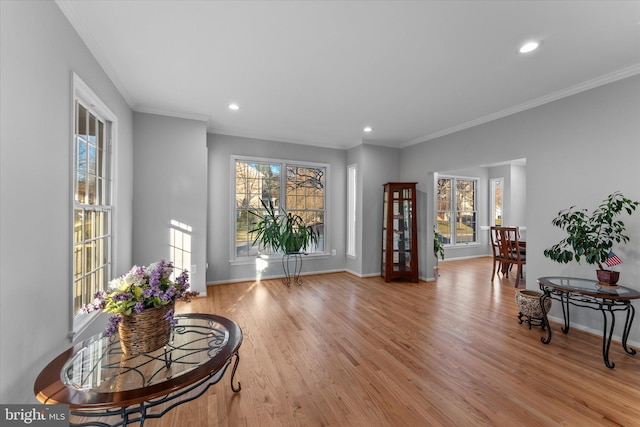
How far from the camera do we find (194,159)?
13.3 ft

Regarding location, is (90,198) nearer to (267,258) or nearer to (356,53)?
(356,53)

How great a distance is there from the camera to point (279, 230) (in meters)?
4.89

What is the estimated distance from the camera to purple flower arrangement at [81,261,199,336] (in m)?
1.39

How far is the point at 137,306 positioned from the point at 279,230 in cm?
351

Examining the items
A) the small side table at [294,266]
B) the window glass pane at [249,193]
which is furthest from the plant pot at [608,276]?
the window glass pane at [249,193]

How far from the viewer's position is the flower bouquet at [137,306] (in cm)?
140

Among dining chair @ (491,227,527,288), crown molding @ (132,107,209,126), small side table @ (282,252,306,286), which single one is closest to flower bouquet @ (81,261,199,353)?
crown molding @ (132,107,209,126)

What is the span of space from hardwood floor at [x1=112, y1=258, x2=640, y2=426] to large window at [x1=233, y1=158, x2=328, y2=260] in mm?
1533

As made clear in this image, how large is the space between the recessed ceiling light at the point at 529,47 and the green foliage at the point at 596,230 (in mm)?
1604

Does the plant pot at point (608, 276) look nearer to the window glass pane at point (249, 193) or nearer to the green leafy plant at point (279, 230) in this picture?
the green leafy plant at point (279, 230)

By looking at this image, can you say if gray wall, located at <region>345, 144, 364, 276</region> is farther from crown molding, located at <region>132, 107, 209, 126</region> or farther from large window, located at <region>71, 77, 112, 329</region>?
large window, located at <region>71, 77, 112, 329</region>

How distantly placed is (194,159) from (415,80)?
3227 millimetres

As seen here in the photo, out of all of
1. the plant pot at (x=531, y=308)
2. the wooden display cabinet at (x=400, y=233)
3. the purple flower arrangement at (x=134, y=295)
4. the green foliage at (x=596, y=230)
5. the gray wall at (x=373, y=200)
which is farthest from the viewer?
the gray wall at (x=373, y=200)

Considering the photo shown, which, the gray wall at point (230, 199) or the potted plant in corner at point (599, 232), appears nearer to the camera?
the potted plant in corner at point (599, 232)
